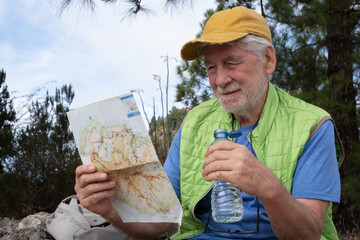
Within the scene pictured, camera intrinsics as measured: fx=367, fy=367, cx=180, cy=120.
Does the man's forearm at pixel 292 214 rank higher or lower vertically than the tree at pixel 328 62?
lower

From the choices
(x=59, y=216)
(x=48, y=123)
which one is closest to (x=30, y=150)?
(x=48, y=123)

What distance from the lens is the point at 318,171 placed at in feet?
4.97

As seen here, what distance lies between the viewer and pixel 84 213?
2164 millimetres

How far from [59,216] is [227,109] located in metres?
1.20

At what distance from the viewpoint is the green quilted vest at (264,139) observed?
64.3 inches

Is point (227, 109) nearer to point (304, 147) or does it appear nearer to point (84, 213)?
point (304, 147)

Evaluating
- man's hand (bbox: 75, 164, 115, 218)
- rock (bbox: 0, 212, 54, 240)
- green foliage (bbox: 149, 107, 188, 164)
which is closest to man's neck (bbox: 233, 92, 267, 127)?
man's hand (bbox: 75, 164, 115, 218)

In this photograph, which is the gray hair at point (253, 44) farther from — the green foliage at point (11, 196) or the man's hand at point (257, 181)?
the green foliage at point (11, 196)

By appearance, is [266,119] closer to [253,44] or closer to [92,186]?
[253,44]

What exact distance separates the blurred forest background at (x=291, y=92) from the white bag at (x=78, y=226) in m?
2.64

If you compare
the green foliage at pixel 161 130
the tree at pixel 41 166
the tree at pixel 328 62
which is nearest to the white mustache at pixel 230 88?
the tree at pixel 328 62

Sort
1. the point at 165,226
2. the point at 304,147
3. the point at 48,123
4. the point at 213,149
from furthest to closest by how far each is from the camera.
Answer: the point at 48,123 → the point at 165,226 → the point at 304,147 → the point at 213,149

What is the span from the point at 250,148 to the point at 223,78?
0.35 m

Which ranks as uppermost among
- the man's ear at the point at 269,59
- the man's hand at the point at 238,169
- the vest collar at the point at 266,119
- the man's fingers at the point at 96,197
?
the man's ear at the point at 269,59
